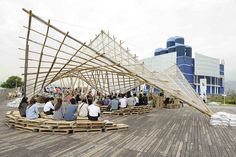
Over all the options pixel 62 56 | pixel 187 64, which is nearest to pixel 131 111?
pixel 62 56

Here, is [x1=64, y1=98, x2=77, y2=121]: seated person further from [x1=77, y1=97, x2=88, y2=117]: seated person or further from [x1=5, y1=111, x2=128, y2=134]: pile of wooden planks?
[x1=77, y1=97, x2=88, y2=117]: seated person

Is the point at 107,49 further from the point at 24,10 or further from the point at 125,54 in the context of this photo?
the point at 24,10

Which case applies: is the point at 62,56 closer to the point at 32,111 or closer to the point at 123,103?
the point at 32,111

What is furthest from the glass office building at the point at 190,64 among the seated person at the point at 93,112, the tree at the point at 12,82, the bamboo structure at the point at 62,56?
the seated person at the point at 93,112

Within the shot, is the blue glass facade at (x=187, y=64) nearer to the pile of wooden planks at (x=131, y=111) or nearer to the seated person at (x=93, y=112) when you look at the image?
the pile of wooden planks at (x=131, y=111)

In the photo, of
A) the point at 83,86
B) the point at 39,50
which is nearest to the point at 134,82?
the point at 83,86

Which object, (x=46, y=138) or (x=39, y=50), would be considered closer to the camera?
(x=46, y=138)

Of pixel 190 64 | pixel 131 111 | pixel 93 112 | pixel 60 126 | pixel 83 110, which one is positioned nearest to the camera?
pixel 60 126

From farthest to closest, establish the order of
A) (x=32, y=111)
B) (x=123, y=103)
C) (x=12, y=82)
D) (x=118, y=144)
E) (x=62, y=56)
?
1. (x=12, y=82)
2. (x=123, y=103)
3. (x=62, y=56)
4. (x=32, y=111)
5. (x=118, y=144)

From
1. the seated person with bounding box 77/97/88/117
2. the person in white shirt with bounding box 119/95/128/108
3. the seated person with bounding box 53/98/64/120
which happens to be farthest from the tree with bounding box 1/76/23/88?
the seated person with bounding box 53/98/64/120

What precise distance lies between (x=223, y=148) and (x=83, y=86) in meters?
25.3

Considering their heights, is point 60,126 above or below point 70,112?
below

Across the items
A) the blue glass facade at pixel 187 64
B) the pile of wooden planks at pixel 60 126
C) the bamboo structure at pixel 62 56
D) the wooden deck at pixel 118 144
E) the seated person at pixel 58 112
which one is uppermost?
the blue glass facade at pixel 187 64

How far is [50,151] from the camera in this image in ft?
22.4
